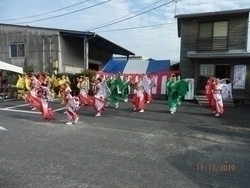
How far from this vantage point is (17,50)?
19125 millimetres

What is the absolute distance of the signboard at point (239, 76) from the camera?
15180 millimetres

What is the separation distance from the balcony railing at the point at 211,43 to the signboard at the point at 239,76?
66.7 inches

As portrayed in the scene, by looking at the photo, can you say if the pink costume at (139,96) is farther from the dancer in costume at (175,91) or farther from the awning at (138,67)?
the awning at (138,67)

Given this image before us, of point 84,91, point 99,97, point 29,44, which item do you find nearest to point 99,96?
point 99,97

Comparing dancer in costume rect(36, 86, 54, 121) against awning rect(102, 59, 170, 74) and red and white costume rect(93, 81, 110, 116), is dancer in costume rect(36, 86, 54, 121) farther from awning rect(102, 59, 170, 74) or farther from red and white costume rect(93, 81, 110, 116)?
awning rect(102, 59, 170, 74)

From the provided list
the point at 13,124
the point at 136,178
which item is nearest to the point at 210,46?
the point at 13,124

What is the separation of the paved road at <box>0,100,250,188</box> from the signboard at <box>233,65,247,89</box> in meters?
7.78

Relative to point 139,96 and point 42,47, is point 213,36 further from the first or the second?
point 42,47

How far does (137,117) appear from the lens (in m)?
9.35

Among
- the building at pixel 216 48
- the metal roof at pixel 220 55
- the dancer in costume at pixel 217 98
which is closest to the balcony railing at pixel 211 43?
the building at pixel 216 48

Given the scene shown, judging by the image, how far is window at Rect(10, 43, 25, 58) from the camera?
19.0 metres

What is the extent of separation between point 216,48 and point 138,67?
561 cm

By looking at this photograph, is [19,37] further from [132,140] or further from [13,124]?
[132,140]
